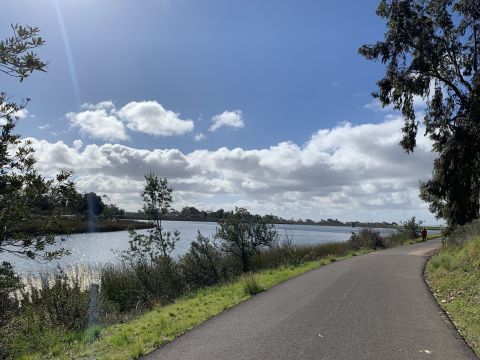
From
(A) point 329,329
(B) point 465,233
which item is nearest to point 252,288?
(A) point 329,329

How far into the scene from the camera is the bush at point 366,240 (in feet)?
140

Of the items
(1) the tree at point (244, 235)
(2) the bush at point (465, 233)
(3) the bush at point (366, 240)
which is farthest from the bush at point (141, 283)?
(3) the bush at point (366, 240)

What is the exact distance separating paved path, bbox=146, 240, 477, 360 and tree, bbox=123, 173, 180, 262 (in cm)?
991

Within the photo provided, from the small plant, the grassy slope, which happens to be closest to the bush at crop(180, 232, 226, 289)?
the small plant

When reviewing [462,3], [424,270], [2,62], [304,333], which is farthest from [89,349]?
[462,3]

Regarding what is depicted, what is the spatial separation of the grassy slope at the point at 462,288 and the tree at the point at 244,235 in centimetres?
998

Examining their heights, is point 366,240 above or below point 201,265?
above

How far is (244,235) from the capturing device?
87.8ft

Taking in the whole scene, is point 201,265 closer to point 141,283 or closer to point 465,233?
point 141,283

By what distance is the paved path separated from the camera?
24.1 ft

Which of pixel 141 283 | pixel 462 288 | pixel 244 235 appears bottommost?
pixel 141 283

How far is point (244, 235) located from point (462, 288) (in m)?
14.7

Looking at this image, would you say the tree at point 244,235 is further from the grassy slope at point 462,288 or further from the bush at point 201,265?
the grassy slope at point 462,288

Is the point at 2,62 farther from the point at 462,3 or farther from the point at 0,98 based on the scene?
the point at 462,3
